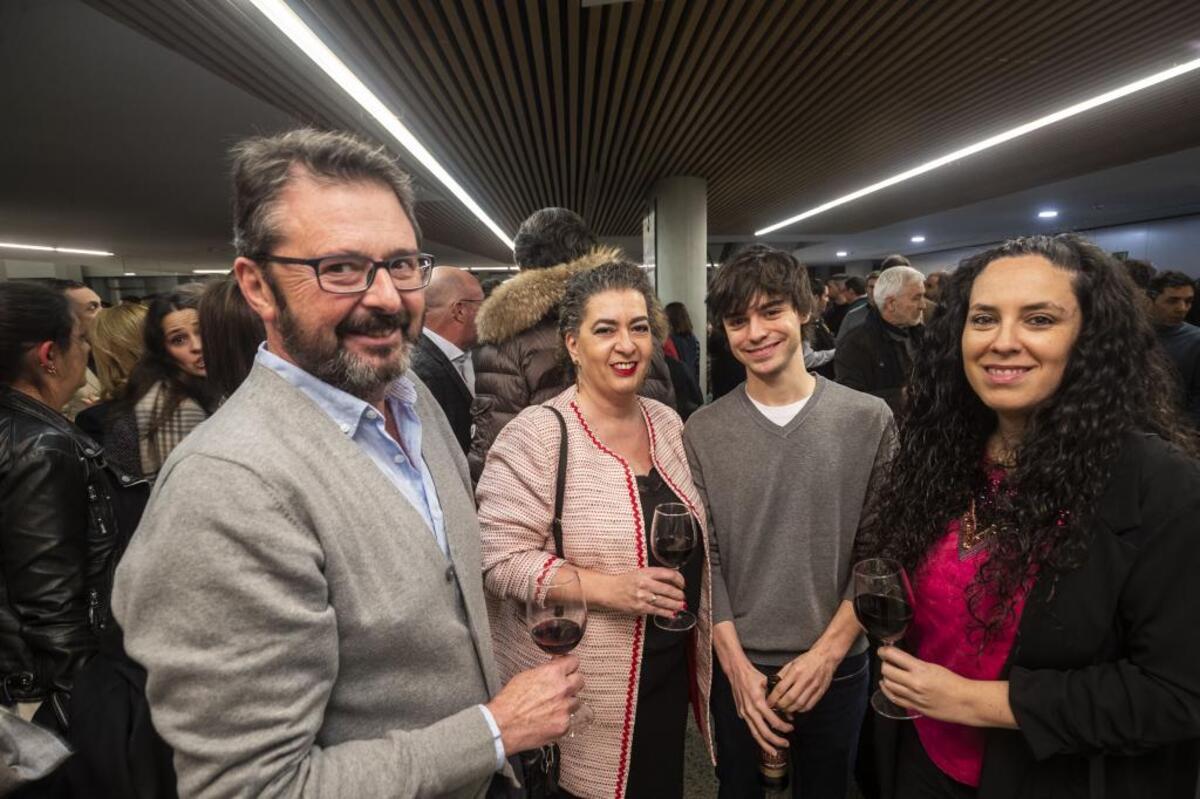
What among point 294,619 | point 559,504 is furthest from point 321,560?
point 559,504

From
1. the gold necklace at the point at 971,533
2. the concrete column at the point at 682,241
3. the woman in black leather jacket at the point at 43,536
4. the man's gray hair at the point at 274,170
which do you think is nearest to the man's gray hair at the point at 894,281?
the gold necklace at the point at 971,533

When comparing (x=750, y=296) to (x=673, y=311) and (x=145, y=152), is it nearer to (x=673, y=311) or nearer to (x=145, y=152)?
(x=673, y=311)

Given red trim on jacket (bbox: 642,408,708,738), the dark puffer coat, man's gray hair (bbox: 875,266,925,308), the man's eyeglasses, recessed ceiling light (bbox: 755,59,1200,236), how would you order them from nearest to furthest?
the man's eyeglasses < red trim on jacket (bbox: 642,408,708,738) < the dark puffer coat < man's gray hair (bbox: 875,266,925,308) < recessed ceiling light (bbox: 755,59,1200,236)

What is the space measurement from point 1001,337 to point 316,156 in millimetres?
1286

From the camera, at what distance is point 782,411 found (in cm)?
164

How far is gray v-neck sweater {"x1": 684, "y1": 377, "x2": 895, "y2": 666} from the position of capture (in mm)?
1549

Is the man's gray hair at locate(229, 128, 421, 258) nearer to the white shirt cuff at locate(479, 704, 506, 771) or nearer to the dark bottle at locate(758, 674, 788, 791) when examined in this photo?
the white shirt cuff at locate(479, 704, 506, 771)

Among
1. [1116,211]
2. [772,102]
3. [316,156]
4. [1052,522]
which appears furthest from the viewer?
[1116,211]

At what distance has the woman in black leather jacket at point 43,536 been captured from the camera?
1552mm

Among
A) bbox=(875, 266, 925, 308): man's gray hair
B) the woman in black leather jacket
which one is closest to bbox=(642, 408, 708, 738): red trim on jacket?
the woman in black leather jacket

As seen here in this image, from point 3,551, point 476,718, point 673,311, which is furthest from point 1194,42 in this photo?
point 3,551

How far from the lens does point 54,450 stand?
160cm

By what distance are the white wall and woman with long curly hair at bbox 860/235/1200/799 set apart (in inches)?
480

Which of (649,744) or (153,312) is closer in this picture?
(649,744)
